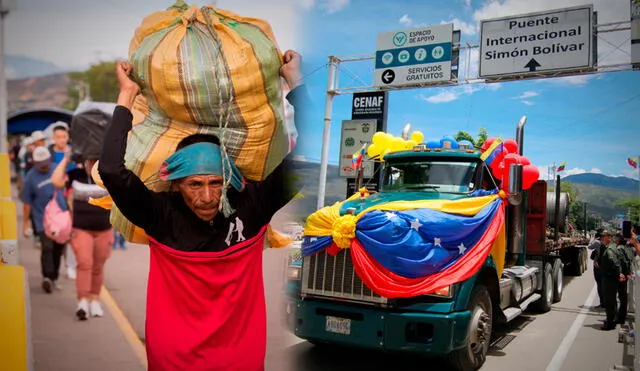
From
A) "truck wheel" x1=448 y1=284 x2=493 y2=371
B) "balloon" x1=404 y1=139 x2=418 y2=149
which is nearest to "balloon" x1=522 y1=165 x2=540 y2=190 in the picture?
"truck wheel" x1=448 y1=284 x2=493 y2=371

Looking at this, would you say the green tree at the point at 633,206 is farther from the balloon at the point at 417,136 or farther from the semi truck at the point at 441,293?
the balloon at the point at 417,136

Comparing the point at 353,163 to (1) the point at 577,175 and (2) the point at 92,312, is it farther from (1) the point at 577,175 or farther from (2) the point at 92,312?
(2) the point at 92,312

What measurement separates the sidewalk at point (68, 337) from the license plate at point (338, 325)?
143 cm

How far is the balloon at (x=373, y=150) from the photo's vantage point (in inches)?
170

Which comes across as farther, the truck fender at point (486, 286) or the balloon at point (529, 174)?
the balloon at point (529, 174)

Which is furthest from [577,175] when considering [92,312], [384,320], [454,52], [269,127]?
[92,312]

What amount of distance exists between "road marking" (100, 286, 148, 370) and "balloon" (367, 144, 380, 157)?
228cm

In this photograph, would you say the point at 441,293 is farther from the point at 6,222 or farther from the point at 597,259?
the point at 6,222

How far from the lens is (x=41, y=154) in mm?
2111

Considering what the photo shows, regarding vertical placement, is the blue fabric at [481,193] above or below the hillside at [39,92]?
below

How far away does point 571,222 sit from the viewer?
3.90m

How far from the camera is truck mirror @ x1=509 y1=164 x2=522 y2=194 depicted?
3.41 m

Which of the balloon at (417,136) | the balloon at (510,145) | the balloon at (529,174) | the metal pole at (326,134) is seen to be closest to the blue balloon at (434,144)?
the balloon at (417,136)

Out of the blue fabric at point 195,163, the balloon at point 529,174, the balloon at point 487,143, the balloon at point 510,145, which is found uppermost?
the balloon at point 487,143
